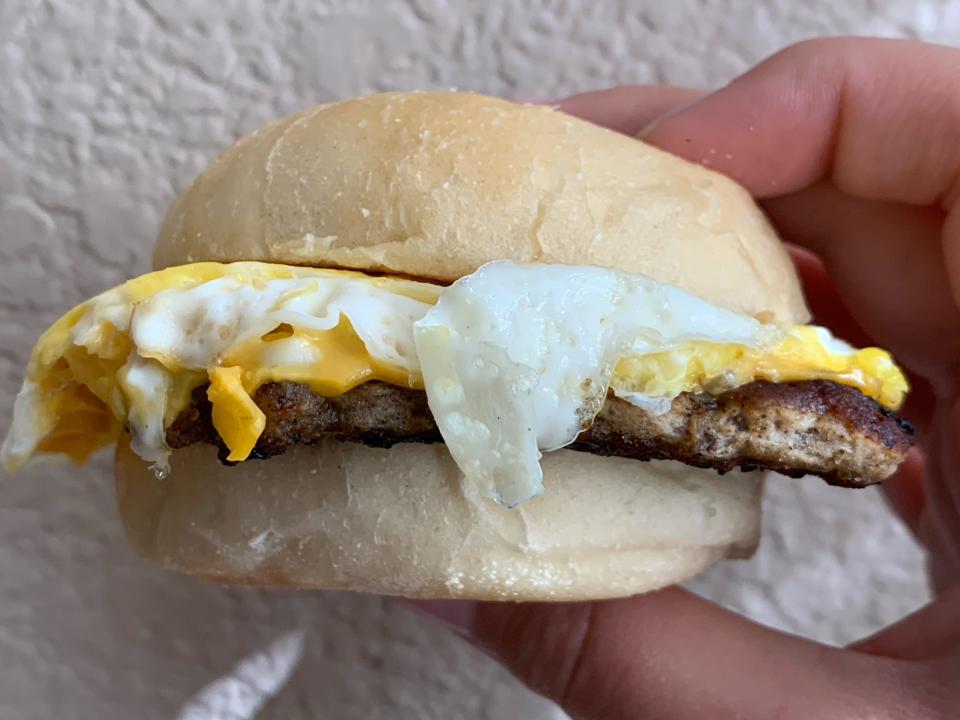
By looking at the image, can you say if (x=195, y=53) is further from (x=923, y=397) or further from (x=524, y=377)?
(x=923, y=397)

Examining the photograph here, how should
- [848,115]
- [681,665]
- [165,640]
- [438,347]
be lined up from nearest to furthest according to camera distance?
1. [438,347]
2. [681,665]
3. [848,115]
4. [165,640]

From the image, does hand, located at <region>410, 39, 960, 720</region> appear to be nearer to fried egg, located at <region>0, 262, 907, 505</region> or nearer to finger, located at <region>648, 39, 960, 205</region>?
finger, located at <region>648, 39, 960, 205</region>

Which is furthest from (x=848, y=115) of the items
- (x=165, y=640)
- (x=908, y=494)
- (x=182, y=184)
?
(x=165, y=640)

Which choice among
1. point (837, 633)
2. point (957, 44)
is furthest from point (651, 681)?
point (957, 44)

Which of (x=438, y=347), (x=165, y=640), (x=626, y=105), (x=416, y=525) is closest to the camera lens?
(x=438, y=347)

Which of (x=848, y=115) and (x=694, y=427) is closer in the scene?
(x=694, y=427)

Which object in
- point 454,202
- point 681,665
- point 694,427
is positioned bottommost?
point 681,665

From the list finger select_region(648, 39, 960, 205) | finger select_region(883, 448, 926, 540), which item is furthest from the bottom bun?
finger select_region(883, 448, 926, 540)

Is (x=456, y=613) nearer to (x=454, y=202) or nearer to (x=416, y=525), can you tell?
(x=416, y=525)
